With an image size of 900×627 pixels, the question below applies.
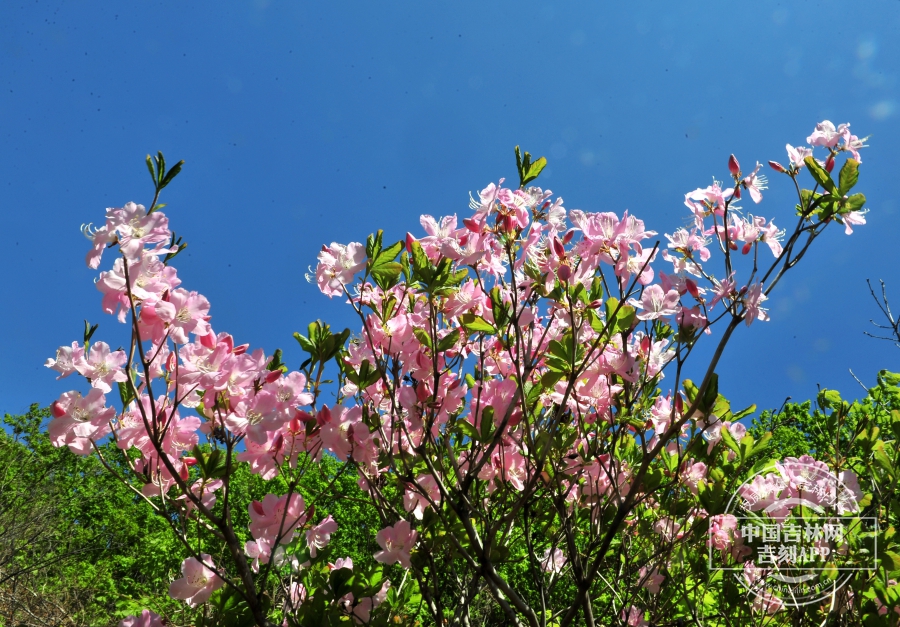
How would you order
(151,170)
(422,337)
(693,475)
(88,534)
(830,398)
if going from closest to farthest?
(151,170) → (422,337) → (693,475) → (830,398) → (88,534)

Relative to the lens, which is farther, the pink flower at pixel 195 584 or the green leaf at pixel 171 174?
the pink flower at pixel 195 584

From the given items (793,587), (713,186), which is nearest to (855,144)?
(713,186)

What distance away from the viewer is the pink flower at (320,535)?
1.81 m

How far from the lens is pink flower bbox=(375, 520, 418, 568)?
1682mm

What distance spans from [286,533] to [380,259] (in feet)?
2.64

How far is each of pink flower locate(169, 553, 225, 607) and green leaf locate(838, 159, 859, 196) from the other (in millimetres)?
2014

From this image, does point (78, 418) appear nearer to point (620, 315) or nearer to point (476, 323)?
point (476, 323)

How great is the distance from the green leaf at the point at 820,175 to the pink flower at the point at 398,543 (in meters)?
1.50

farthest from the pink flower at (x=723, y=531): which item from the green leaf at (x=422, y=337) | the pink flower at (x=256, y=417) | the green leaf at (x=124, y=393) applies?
the green leaf at (x=124, y=393)

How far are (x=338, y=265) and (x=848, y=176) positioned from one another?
142cm

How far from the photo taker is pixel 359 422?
5.52ft

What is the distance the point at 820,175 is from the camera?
1.57m

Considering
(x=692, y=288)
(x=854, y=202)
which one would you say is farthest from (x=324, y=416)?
(x=854, y=202)

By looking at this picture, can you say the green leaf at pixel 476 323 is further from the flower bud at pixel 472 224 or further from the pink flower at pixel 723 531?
the pink flower at pixel 723 531
